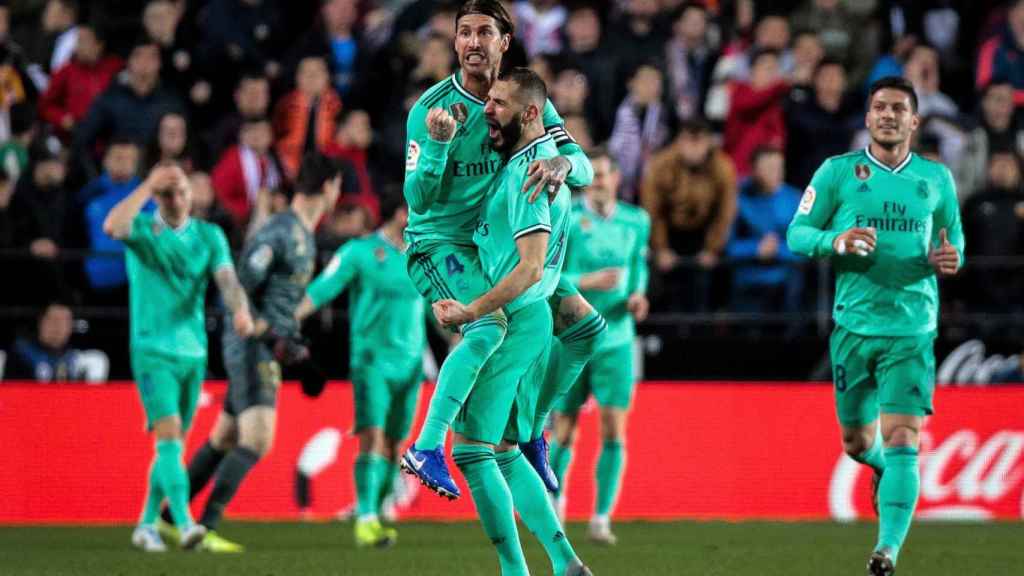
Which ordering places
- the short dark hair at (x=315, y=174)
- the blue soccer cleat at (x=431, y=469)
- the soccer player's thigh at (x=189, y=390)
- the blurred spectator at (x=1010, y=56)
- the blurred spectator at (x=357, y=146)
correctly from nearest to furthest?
the blue soccer cleat at (x=431, y=469)
the soccer player's thigh at (x=189, y=390)
the short dark hair at (x=315, y=174)
the blurred spectator at (x=357, y=146)
the blurred spectator at (x=1010, y=56)

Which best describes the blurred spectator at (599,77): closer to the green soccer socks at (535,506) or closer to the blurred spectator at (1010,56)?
the blurred spectator at (1010,56)

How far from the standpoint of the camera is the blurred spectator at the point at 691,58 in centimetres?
1720

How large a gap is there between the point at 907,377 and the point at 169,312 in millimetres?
4992

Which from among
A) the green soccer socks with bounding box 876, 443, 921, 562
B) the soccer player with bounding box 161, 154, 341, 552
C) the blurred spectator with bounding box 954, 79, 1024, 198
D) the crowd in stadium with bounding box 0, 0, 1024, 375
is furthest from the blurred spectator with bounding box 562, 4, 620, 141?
the green soccer socks with bounding box 876, 443, 921, 562

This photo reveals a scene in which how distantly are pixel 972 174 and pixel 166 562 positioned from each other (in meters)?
9.33

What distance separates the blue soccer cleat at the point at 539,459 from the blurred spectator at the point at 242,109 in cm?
839

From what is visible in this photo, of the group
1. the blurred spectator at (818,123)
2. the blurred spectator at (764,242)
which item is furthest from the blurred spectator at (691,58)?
the blurred spectator at (764,242)

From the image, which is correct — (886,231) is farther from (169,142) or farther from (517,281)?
(169,142)

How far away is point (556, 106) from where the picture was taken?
1592 centimetres

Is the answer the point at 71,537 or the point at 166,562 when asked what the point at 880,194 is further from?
the point at 71,537

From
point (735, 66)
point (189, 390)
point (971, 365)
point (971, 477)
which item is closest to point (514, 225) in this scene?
point (189, 390)

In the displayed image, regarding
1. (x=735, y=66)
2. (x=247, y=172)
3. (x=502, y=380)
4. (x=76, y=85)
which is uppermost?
(x=735, y=66)

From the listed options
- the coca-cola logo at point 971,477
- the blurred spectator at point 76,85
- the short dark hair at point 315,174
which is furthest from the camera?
the blurred spectator at point 76,85

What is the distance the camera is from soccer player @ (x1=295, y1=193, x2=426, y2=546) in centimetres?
1212
